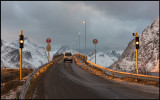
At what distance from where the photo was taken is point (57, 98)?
8000mm

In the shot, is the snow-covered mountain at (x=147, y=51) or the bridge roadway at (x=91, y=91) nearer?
the bridge roadway at (x=91, y=91)

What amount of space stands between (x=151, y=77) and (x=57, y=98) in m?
6.53

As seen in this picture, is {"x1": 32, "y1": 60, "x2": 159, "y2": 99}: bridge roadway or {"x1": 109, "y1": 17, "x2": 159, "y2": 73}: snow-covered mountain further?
{"x1": 109, "y1": 17, "x2": 159, "y2": 73}: snow-covered mountain

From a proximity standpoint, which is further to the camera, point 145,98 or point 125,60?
point 125,60

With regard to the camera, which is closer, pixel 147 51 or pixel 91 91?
pixel 91 91

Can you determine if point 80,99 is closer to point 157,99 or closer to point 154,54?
point 157,99

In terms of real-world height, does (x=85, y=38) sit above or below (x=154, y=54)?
above

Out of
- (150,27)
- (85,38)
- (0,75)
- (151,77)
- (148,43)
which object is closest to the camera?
(151,77)

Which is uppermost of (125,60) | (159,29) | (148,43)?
(159,29)

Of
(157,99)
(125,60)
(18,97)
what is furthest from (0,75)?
(125,60)

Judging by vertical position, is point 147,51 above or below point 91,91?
above

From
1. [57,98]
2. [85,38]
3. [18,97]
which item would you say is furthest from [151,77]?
[85,38]

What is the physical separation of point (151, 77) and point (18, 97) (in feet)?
26.6

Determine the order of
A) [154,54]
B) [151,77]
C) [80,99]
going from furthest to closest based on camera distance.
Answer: [154,54] < [151,77] < [80,99]
